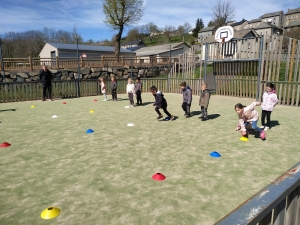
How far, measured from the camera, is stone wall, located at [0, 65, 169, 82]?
65.7 ft

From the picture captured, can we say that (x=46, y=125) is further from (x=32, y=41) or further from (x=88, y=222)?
(x=32, y=41)

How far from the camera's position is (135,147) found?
5.68m

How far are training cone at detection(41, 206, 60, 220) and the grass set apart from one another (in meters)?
0.06

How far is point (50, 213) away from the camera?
2996 millimetres

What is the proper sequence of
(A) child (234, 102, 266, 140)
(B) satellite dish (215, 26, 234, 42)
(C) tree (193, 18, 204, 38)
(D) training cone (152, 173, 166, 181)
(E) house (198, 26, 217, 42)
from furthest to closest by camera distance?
1. (C) tree (193, 18, 204, 38)
2. (E) house (198, 26, 217, 42)
3. (B) satellite dish (215, 26, 234, 42)
4. (A) child (234, 102, 266, 140)
5. (D) training cone (152, 173, 166, 181)

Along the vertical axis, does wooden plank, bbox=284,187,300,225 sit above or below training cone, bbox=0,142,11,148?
above

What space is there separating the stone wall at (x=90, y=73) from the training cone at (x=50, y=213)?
16832mm

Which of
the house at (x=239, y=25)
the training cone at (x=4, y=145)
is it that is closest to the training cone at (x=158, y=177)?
the training cone at (x=4, y=145)

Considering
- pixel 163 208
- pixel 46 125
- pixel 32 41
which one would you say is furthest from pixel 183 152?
pixel 32 41

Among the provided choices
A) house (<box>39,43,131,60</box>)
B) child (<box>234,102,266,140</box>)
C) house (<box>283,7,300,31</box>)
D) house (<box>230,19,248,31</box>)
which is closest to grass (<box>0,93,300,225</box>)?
child (<box>234,102,266,140</box>)

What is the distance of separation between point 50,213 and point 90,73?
73.1 feet

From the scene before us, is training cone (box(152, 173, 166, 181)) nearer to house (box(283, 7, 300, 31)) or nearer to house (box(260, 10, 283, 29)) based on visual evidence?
house (box(260, 10, 283, 29))

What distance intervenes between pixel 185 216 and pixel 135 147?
2.89 meters

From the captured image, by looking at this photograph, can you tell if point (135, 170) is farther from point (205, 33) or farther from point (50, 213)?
point (205, 33)
